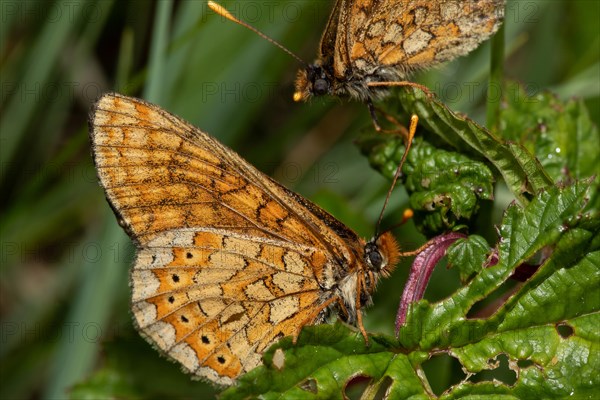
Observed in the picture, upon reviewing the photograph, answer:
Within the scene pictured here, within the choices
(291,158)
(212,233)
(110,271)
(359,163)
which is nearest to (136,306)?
(212,233)

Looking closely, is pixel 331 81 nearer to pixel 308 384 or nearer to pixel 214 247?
pixel 214 247

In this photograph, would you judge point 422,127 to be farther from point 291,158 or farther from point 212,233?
point 291,158

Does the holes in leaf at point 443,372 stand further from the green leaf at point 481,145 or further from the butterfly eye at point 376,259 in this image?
the green leaf at point 481,145

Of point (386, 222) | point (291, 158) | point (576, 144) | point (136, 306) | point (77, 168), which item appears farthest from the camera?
point (291, 158)

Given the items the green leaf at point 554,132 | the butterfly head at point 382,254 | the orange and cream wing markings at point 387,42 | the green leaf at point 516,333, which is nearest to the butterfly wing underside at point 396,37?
the orange and cream wing markings at point 387,42

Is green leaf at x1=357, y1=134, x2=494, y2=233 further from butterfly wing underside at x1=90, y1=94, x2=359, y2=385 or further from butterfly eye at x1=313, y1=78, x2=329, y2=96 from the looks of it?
butterfly eye at x1=313, y1=78, x2=329, y2=96

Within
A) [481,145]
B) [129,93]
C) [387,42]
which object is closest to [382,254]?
[481,145]
